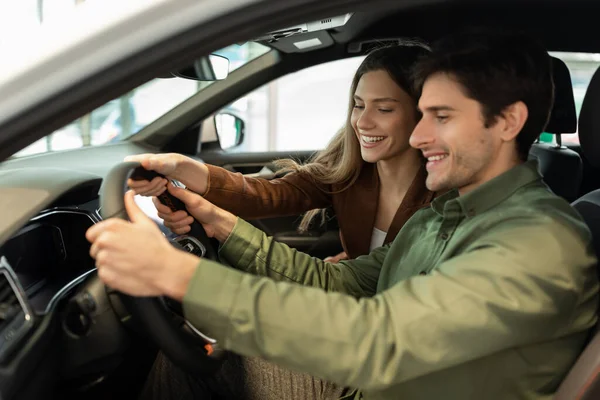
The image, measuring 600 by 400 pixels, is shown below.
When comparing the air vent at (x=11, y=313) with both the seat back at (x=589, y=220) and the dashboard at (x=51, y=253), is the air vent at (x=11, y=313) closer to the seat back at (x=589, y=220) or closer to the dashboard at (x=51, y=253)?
the dashboard at (x=51, y=253)

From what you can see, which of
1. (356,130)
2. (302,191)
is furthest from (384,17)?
Answer: (302,191)

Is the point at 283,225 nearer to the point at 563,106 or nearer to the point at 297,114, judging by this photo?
the point at 563,106

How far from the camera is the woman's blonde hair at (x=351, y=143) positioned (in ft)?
6.01

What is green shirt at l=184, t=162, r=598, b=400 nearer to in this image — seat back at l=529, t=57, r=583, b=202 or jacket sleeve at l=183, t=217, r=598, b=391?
jacket sleeve at l=183, t=217, r=598, b=391

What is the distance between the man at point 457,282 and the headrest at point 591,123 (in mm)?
416

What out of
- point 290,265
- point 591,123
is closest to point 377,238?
point 290,265

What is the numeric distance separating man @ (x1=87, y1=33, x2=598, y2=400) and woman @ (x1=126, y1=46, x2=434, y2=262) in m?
0.52

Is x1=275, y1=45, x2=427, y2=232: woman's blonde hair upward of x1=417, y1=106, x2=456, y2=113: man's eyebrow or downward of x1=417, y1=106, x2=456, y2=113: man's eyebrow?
downward

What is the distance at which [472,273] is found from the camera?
0.94 meters

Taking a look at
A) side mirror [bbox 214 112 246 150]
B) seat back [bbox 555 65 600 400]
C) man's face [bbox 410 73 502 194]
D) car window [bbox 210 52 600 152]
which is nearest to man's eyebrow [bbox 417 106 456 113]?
man's face [bbox 410 73 502 194]

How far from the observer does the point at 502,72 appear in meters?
1.15

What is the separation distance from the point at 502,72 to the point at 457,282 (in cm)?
46

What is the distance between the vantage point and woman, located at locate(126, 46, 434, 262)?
6.02 feet

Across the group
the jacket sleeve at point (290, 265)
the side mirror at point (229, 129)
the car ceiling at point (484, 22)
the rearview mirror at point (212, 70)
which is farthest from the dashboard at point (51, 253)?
the side mirror at point (229, 129)
